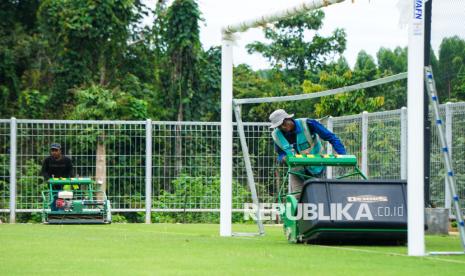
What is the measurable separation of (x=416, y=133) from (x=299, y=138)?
130 inches

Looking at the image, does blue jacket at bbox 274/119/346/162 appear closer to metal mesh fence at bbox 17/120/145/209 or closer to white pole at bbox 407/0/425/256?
white pole at bbox 407/0/425/256

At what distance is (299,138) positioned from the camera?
13492mm

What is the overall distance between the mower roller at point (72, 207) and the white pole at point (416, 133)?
32.9 ft

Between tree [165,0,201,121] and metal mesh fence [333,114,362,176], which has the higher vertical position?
tree [165,0,201,121]

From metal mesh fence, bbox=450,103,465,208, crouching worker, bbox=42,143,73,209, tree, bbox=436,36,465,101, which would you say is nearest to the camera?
tree, bbox=436,36,465,101

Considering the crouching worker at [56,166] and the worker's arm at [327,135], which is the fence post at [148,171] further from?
the worker's arm at [327,135]

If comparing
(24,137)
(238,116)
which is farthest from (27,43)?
(238,116)

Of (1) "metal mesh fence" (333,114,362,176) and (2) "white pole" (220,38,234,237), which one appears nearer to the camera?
(2) "white pole" (220,38,234,237)

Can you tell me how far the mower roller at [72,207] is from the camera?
1955 cm

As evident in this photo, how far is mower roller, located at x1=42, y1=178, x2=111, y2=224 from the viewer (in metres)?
19.5

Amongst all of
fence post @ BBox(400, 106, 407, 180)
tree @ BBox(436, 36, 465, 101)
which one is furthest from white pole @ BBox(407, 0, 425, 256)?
fence post @ BBox(400, 106, 407, 180)

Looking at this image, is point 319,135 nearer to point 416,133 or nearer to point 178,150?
point 416,133

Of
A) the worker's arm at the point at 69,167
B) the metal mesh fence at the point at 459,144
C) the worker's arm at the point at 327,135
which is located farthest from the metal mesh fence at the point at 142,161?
the worker's arm at the point at 327,135

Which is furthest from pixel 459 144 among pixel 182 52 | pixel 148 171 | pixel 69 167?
pixel 182 52
